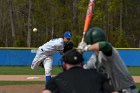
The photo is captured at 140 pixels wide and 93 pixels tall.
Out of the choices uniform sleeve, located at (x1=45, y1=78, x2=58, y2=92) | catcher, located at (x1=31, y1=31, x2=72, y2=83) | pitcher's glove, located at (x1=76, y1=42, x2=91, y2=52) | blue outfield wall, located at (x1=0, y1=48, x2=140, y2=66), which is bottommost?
blue outfield wall, located at (x1=0, y1=48, x2=140, y2=66)

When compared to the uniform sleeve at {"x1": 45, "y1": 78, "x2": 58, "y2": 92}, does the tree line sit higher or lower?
lower

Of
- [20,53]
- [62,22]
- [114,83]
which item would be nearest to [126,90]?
[114,83]

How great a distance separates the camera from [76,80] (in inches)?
165

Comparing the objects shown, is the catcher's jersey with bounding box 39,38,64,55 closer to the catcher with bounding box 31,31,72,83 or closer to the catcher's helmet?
the catcher with bounding box 31,31,72,83

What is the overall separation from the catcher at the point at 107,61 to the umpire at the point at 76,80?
30 cm

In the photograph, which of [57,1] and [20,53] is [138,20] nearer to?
[57,1]

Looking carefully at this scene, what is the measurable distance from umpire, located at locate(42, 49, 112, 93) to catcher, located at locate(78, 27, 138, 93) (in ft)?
0.97

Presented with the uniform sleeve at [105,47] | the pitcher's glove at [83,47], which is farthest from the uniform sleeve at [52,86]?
the uniform sleeve at [105,47]

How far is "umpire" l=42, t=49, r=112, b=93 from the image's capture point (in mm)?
4165

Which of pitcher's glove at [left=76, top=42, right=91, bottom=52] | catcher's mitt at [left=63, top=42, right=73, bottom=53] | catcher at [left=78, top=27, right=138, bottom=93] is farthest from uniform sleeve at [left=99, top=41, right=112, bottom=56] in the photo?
catcher's mitt at [left=63, top=42, right=73, bottom=53]

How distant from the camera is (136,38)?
62.5 meters

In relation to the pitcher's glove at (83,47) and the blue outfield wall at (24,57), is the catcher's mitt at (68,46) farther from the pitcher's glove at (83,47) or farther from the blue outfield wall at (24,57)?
the blue outfield wall at (24,57)

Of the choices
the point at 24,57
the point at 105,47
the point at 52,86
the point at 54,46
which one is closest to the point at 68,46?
the point at 54,46

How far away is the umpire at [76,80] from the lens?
164 inches
